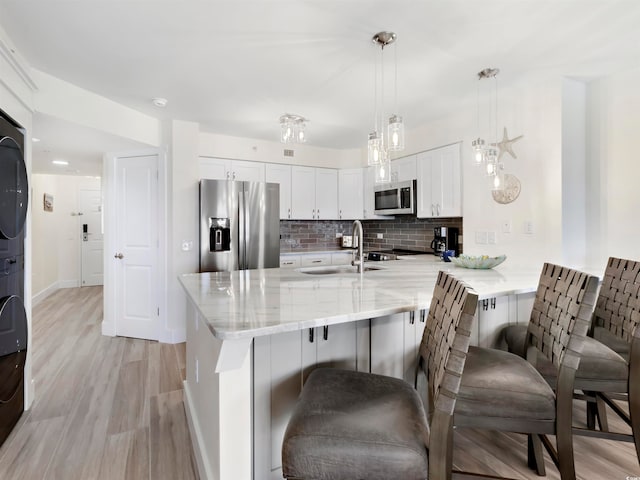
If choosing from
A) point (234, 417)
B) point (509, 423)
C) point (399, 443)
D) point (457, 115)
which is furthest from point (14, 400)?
point (457, 115)

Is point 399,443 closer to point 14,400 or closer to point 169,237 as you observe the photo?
point 14,400

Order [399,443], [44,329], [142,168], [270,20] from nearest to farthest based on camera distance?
[399,443]
[270,20]
[142,168]
[44,329]

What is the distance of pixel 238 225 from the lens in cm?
383

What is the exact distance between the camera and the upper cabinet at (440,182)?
3.61 meters

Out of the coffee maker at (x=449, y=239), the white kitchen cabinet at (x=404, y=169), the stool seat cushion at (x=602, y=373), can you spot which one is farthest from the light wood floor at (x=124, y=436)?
the white kitchen cabinet at (x=404, y=169)

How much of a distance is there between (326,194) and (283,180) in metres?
0.71

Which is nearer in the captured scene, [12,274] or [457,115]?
[12,274]

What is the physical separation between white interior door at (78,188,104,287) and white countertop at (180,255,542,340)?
20.6 ft

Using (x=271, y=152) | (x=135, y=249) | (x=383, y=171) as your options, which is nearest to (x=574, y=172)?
(x=383, y=171)

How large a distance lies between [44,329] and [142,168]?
234cm

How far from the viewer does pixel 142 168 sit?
12.6 ft

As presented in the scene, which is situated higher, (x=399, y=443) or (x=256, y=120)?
(x=256, y=120)

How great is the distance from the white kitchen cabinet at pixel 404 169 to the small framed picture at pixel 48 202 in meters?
6.24

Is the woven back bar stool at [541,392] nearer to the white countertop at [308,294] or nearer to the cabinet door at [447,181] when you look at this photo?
the white countertop at [308,294]
